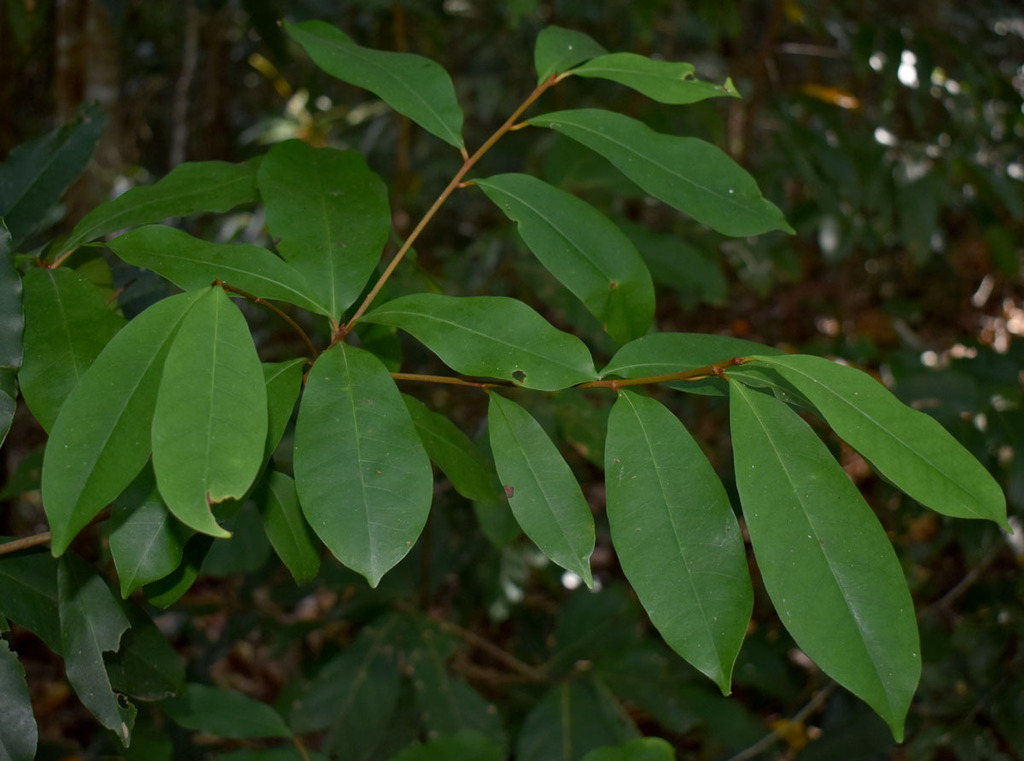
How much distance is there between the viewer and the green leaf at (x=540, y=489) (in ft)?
2.24

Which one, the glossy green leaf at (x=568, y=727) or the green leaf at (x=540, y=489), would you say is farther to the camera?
the glossy green leaf at (x=568, y=727)

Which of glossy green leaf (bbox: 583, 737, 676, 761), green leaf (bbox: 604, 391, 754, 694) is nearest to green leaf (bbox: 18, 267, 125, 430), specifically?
green leaf (bbox: 604, 391, 754, 694)

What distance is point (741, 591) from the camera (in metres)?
0.63

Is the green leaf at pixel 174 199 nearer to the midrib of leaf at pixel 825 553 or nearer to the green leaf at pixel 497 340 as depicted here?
the green leaf at pixel 497 340

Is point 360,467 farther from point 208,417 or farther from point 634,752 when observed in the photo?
point 634,752

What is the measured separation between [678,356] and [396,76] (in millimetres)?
430

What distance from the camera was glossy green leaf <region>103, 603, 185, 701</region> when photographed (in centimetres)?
84

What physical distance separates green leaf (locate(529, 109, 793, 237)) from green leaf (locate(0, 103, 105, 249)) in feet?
1.96

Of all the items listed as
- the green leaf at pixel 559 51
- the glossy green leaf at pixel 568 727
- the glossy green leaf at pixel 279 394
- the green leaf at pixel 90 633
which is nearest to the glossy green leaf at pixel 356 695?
the glossy green leaf at pixel 568 727

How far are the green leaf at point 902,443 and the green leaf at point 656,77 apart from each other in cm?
32

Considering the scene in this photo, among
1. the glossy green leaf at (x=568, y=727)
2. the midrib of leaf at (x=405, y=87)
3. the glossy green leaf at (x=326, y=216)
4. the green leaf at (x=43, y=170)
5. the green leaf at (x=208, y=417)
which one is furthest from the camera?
the glossy green leaf at (x=568, y=727)

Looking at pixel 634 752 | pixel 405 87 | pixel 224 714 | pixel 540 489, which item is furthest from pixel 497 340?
pixel 224 714

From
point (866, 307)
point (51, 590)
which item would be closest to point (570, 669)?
point (51, 590)

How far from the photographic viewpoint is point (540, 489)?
704mm
